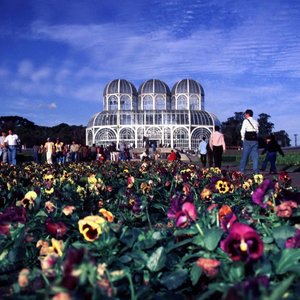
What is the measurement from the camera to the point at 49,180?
19.6 ft

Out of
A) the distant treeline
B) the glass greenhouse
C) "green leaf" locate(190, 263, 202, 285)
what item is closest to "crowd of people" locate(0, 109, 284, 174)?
"green leaf" locate(190, 263, 202, 285)

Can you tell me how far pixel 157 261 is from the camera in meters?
2.37

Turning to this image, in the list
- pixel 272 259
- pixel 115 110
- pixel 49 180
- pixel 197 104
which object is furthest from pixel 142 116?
pixel 272 259

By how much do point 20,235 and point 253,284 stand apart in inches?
82.9

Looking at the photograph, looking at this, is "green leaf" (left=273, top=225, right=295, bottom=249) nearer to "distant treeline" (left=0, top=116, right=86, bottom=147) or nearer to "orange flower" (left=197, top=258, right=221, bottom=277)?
"orange flower" (left=197, top=258, right=221, bottom=277)

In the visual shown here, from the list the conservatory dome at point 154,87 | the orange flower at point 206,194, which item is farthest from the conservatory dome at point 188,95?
the orange flower at point 206,194

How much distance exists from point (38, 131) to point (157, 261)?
8731cm

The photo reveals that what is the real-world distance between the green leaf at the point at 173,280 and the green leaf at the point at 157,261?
0.06m

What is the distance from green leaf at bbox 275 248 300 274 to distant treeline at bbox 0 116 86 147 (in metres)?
69.2

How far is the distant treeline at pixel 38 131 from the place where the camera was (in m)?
74.9

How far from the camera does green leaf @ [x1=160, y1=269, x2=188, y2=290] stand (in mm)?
2229

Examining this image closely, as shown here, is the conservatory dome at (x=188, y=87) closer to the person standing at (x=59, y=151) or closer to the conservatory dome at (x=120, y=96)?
the conservatory dome at (x=120, y=96)

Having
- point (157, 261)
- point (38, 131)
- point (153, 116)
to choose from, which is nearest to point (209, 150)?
point (157, 261)

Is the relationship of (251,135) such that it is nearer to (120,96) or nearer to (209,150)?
(209,150)
